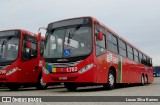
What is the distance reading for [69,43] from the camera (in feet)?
40.6

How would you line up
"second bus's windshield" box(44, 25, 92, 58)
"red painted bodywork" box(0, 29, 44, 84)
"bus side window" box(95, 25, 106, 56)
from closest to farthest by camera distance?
"second bus's windshield" box(44, 25, 92, 58) < "bus side window" box(95, 25, 106, 56) < "red painted bodywork" box(0, 29, 44, 84)

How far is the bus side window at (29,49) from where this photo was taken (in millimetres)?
15039

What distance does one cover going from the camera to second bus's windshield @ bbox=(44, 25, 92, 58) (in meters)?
12.1

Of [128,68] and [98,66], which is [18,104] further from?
[128,68]

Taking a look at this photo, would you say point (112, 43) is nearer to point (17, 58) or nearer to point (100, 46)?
point (100, 46)

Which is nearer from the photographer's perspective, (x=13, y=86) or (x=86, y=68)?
(x=86, y=68)

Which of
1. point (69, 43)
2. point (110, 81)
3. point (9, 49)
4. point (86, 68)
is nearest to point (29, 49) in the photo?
point (9, 49)

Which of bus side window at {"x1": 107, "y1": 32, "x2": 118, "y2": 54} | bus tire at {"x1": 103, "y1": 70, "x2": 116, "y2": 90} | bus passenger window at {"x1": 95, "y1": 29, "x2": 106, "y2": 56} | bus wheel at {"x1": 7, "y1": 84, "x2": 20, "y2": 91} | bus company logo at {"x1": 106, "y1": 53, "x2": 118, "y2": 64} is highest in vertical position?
bus side window at {"x1": 107, "y1": 32, "x2": 118, "y2": 54}

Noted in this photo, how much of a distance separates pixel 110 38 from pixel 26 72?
450 centimetres

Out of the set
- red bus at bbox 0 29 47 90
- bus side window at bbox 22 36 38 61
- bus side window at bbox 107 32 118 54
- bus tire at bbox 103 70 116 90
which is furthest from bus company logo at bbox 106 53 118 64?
bus side window at bbox 22 36 38 61

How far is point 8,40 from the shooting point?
14.8 m

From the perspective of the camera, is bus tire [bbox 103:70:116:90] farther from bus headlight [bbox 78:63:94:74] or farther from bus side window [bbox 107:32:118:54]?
bus headlight [bbox 78:63:94:74]

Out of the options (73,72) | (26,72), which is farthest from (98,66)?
(26,72)

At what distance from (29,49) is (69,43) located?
3904 mm
